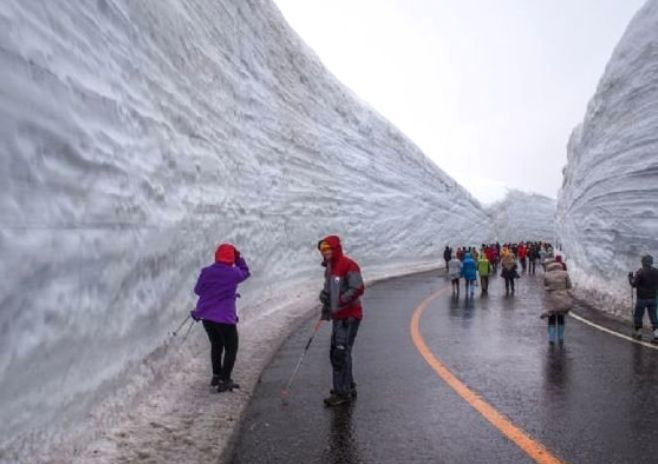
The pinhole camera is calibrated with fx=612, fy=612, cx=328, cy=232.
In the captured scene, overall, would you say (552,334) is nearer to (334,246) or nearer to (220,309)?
(334,246)

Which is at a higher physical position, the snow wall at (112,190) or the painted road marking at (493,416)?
the snow wall at (112,190)

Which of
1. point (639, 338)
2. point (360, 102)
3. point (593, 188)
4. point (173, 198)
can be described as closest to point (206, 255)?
point (173, 198)

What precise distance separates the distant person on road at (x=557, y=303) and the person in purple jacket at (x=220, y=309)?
18.2ft

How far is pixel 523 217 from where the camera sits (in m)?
72.6

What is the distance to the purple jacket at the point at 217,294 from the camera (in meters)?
6.48

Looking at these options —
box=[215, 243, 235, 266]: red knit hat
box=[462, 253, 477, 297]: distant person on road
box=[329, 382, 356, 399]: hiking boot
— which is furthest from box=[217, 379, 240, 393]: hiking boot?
box=[462, 253, 477, 297]: distant person on road

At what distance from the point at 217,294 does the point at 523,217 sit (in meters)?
70.5

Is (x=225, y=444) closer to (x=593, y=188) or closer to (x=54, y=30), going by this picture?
(x=54, y=30)

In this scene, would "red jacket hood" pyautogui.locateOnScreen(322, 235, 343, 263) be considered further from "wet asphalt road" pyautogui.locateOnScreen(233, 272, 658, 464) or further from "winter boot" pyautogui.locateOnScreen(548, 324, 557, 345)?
"winter boot" pyautogui.locateOnScreen(548, 324, 557, 345)

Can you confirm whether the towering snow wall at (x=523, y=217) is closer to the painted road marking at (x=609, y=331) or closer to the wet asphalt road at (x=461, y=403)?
the painted road marking at (x=609, y=331)

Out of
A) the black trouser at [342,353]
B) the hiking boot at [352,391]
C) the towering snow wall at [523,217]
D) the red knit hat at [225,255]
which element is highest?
the towering snow wall at [523,217]

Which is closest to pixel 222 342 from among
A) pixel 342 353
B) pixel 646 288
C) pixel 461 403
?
pixel 342 353

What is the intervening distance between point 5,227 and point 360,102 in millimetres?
35108

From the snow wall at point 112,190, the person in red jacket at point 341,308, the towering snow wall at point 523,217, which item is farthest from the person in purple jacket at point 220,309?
the towering snow wall at point 523,217
